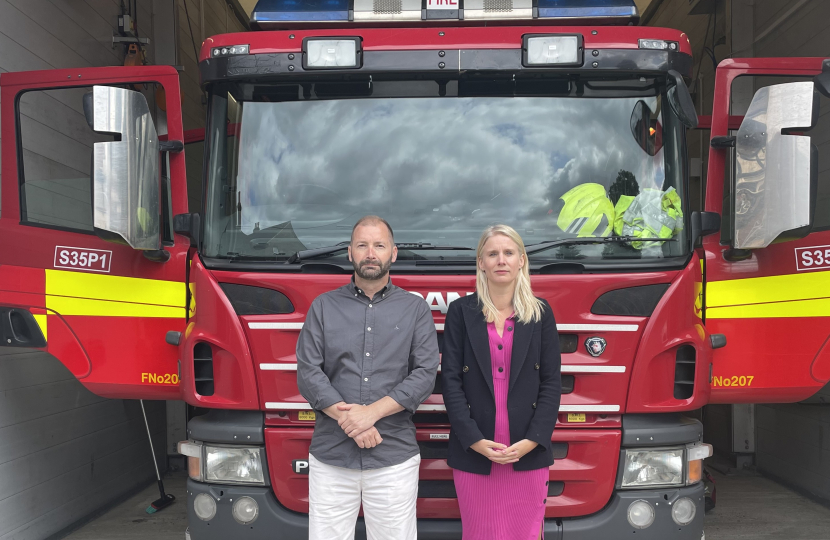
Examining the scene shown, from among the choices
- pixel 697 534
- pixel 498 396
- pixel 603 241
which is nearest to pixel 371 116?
pixel 603 241

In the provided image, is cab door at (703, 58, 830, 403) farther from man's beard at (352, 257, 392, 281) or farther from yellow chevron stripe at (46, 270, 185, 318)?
yellow chevron stripe at (46, 270, 185, 318)

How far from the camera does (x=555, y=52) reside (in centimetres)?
313

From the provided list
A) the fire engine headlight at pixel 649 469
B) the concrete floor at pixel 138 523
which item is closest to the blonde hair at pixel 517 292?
the fire engine headlight at pixel 649 469

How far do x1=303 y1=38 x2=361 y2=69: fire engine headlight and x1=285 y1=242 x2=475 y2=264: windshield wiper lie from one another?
2.70 feet

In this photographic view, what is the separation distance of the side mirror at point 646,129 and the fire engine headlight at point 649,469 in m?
1.35

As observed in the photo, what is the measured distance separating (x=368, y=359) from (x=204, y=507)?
1051 mm

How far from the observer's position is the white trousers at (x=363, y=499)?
2807mm

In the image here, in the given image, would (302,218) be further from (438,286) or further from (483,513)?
(483,513)

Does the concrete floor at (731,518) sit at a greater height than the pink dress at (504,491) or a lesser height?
lesser

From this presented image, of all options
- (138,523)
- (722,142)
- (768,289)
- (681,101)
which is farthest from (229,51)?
(138,523)

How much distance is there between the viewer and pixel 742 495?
20.2ft

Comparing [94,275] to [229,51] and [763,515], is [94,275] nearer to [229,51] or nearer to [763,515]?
[229,51]

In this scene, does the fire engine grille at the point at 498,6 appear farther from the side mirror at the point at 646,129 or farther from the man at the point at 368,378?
the man at the point at 368,378

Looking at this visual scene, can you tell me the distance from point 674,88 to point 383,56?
4.36 ft
